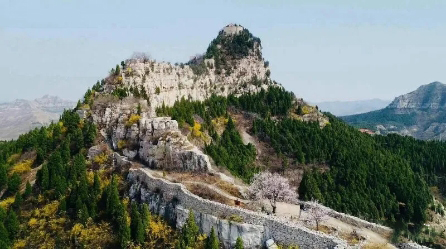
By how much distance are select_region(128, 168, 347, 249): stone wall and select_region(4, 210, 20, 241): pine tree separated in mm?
11896

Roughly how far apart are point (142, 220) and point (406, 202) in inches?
2218

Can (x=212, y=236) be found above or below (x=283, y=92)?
below

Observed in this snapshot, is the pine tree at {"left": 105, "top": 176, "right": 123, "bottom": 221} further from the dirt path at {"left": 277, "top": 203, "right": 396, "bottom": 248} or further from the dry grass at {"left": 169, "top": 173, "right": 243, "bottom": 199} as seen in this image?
the dirt path at {"left": 277, "top": 203, "right": 396, "bottom": 248}

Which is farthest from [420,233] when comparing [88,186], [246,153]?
[88,186]

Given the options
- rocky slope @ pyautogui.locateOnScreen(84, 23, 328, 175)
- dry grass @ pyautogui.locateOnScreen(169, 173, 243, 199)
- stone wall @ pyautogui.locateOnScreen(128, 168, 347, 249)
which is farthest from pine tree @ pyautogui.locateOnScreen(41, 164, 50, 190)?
dry grass @ pyautogui.locateOnScreen(169, 173, 243, 199)

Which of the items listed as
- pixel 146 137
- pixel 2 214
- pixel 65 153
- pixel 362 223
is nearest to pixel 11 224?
pixel 2 214

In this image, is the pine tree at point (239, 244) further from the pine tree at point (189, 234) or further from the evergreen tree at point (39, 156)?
the evergreen tree at point (39, 156)

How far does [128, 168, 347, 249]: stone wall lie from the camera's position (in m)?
32.5

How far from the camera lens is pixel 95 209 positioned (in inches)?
1791

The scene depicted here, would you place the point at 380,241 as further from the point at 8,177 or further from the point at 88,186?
the point at 8,177

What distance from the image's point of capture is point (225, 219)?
36.8 metres

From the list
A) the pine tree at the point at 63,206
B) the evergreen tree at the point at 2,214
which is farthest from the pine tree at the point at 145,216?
the evergreen tree at the point at 2,214

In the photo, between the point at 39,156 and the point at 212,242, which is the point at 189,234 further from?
the point at 39,156

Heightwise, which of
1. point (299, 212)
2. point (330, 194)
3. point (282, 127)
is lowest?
point (330, 194)
